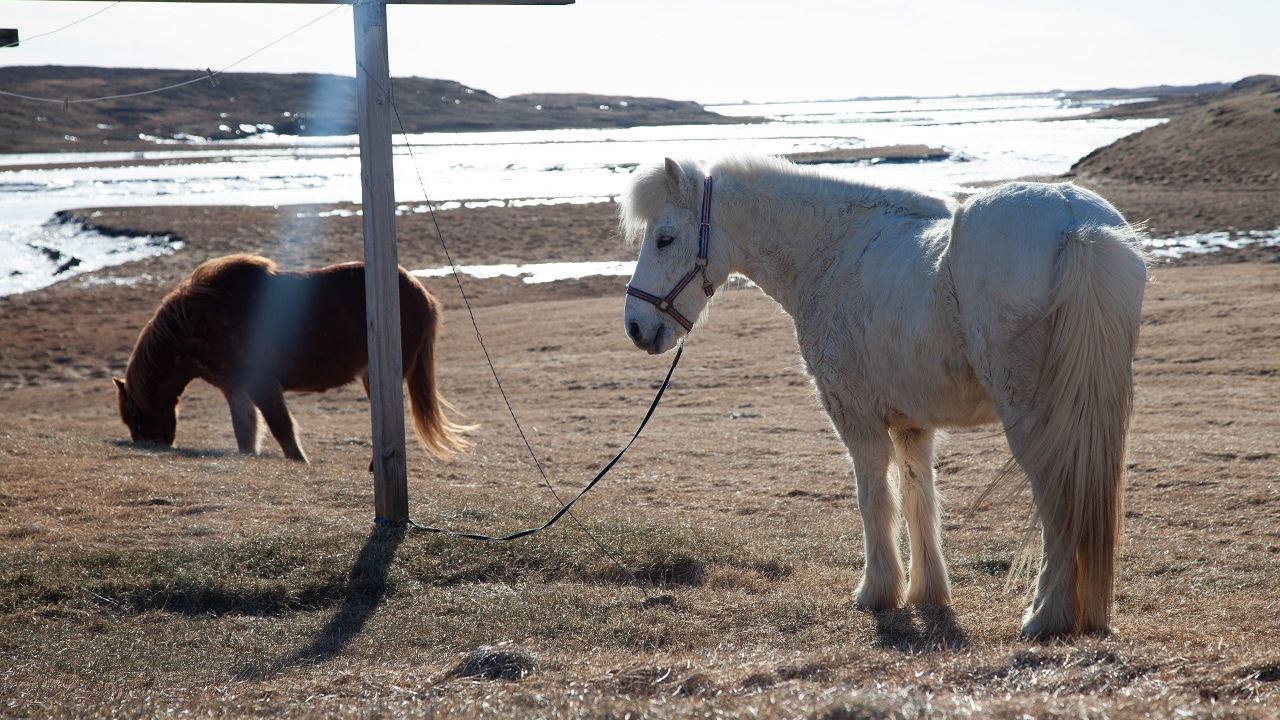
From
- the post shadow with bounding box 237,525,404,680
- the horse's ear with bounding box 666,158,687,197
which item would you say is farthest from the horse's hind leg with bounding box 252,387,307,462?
the horse's ear with bounding box 666,158,687,197

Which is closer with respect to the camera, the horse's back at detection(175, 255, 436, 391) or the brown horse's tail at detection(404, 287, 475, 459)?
the horse's back at detection(175, 255, 436, 391)

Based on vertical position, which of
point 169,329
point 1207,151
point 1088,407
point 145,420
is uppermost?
point 1207,151

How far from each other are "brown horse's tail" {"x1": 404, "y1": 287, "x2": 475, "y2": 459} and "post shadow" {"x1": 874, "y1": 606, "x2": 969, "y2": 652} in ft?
17.3

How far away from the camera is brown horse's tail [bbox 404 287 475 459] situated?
9086mm

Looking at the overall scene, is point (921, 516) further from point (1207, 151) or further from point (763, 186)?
point (1207, 151)

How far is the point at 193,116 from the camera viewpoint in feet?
317

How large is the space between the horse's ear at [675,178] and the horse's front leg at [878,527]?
1.34 metres

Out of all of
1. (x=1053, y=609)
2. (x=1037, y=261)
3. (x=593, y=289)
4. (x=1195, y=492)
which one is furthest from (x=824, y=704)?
(x=593, y=289)

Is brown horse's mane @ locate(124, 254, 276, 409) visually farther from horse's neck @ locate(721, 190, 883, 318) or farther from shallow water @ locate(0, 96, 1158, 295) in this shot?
shallow water @ locate(0, 96, 1158, 295)

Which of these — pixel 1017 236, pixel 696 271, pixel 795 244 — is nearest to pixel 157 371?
pixel 696 271

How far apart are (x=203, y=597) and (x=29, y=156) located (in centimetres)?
7067

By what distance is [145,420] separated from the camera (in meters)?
9.07

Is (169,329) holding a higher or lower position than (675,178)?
lower

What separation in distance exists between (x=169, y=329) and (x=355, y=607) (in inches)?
192
